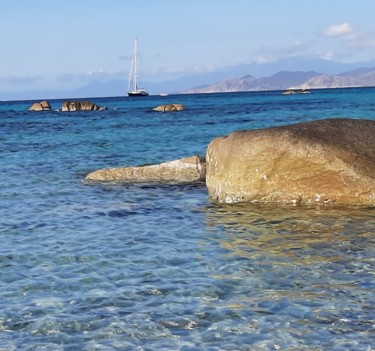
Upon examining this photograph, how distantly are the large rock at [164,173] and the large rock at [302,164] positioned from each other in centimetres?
311

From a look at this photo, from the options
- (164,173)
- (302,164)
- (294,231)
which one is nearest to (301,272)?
(294,231)

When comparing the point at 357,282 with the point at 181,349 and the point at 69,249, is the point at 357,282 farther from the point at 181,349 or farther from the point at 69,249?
the point at 69,249

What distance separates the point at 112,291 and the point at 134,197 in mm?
7315

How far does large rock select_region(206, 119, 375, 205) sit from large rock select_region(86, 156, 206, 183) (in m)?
3.11

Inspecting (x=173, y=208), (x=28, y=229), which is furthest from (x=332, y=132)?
(x=28, y=229)

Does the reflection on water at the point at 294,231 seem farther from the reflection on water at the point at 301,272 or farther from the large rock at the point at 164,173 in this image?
the large rock at the point at 164,173

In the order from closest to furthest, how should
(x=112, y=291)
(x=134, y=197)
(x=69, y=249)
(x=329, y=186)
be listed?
(x=112, y=291) → (x=69, y=249) → (x=329, y=186) → (x=134, y=197)

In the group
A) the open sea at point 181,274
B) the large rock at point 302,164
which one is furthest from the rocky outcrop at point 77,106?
the large rock at point 302,164

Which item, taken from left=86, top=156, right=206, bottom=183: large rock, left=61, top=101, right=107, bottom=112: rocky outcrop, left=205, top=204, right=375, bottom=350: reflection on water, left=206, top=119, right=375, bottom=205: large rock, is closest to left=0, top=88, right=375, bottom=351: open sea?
left=205, top=204, right=375, bottom=350: reflection on water

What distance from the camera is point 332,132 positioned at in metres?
13.9

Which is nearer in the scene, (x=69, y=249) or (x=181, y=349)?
(x=181, y=349)

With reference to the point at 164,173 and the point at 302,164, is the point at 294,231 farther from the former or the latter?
the point at 164,173

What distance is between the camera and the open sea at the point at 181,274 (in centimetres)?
673

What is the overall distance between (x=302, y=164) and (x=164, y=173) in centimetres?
551
